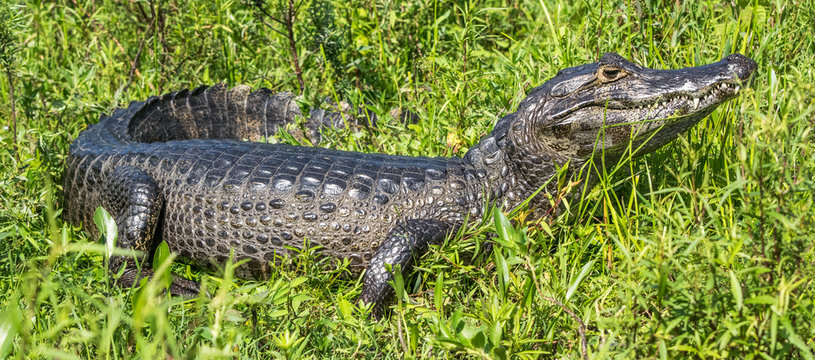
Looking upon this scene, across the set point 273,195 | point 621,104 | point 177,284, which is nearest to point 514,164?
point 621,104

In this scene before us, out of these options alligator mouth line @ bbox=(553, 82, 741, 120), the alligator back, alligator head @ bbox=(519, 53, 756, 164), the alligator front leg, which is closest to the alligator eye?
alligator head @ bbox=(519, 53, 756, 164)

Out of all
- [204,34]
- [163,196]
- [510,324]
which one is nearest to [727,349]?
[510,324]

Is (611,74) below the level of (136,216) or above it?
above

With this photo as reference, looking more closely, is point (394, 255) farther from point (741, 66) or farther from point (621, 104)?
point (741, 66)

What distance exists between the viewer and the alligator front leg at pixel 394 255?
3.28 metres

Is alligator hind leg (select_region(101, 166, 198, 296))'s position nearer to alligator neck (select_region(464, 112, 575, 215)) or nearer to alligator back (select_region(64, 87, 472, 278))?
alligator back (select_region(64, 87, 472, 278))

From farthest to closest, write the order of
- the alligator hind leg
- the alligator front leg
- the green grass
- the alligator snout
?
1. the alligator hind leg
2. the alligator front leg
3. the alligator snout
4. the green grass

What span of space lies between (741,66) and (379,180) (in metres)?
1.81

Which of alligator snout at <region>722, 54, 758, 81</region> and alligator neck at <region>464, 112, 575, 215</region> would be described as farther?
alligator neck at <region>464, 112, 575, 215</region>

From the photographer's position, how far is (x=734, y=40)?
13.2 ft

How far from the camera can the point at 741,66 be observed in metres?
3.19

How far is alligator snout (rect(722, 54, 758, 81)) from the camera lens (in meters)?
3.16

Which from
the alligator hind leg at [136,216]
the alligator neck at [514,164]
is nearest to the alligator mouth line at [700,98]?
the alligator neck at [514,164]

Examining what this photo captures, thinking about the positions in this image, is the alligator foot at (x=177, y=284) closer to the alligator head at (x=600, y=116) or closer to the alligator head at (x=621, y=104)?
the alligator head at (x=600, y=116)
